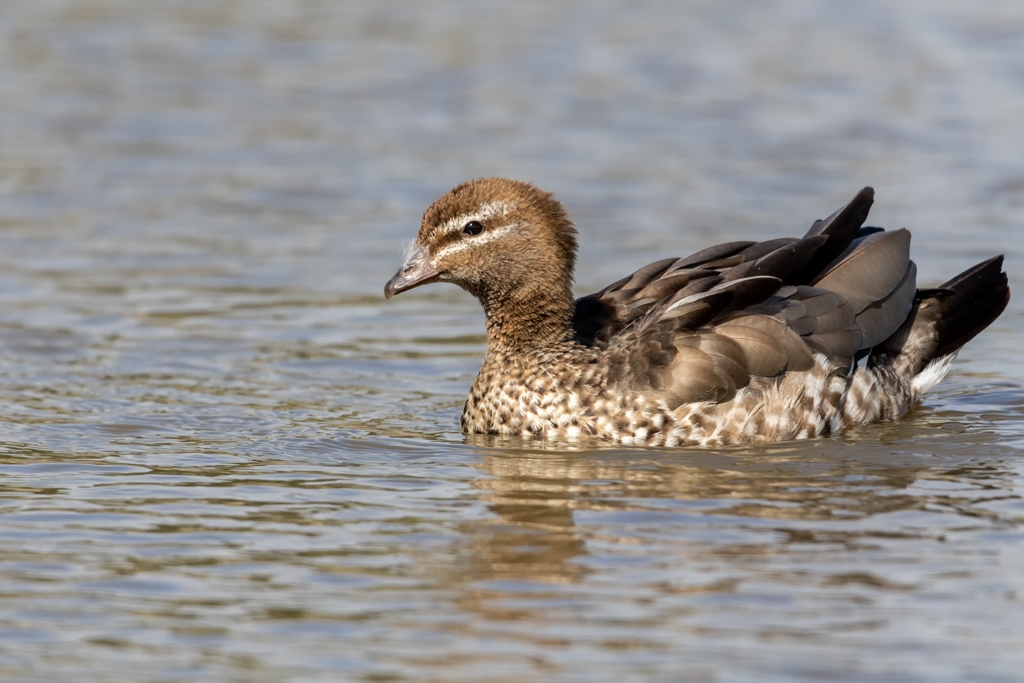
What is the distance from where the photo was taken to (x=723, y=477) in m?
9.02

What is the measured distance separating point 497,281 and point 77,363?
3187 millimetres

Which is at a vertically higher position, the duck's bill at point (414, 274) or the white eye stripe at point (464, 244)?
the white eye stripe at point (464, 244)

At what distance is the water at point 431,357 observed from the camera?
678cm

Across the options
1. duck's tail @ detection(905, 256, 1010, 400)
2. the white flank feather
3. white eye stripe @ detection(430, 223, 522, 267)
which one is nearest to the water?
the white flank feather

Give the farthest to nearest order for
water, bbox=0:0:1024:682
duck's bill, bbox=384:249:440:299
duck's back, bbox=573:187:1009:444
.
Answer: duck's bill, bbox=384:249:440:299 < duck's back, bbox=573:187:1009:444 < water, bbox=0:0:1024:682

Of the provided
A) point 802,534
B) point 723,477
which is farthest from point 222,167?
point 802,534

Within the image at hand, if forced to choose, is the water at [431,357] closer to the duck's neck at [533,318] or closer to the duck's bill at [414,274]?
the duck's neck at [533,318]

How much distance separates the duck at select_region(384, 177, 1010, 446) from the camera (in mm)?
9664

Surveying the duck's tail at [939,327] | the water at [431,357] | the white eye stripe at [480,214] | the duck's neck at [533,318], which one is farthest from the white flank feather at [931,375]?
the white eye stripe at [480,214]

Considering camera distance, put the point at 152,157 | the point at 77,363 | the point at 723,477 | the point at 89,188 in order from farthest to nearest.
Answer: the point at 152,157 < the point at 89,188 < the point at 77,363 < the point at 723,477

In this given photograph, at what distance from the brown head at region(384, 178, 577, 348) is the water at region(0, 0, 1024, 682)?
0.86m

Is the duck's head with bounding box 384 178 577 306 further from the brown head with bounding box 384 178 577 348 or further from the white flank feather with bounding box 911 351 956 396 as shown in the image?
the white flank feather with bounding box 911 351 956 396

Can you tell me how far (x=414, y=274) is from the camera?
991 centimetres

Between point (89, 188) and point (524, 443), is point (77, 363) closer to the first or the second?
point (524, 443)
